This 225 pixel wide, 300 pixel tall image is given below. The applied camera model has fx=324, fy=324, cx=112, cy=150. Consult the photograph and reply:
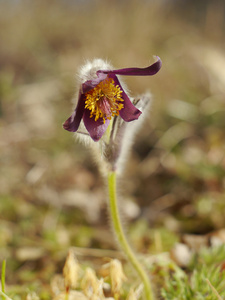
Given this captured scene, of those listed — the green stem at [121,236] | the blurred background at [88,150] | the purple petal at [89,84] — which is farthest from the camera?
the blurred background at [88,150]

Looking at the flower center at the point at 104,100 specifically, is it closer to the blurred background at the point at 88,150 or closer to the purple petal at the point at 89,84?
the purple petal at the point at 89,84

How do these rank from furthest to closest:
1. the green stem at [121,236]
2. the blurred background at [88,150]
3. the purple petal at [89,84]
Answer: the blurred background at [88,150] < the green stem at [121,236] < the purple petal at [89,84]

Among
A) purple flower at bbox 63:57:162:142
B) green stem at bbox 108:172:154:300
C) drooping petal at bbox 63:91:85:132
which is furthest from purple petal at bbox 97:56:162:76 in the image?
green stem at bbox 108:172:154:300


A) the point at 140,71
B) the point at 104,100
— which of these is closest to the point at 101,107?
the point at 104,100

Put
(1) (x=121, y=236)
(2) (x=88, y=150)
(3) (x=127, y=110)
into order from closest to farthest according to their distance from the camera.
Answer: (3) (x=127, y=110)
(1) (x=121, y=236)
(2) (x=88, y=150)

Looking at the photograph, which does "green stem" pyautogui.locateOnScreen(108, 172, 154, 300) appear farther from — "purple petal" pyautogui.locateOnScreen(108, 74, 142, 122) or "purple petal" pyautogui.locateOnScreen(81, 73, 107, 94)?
"purple petal" pyautogui.locateOnScreen(81, 73, 107, 94)

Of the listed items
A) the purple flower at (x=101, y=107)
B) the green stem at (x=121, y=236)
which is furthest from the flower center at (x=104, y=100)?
the green stem at (x=121, y=236)

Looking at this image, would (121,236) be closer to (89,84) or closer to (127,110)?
(127,110)
